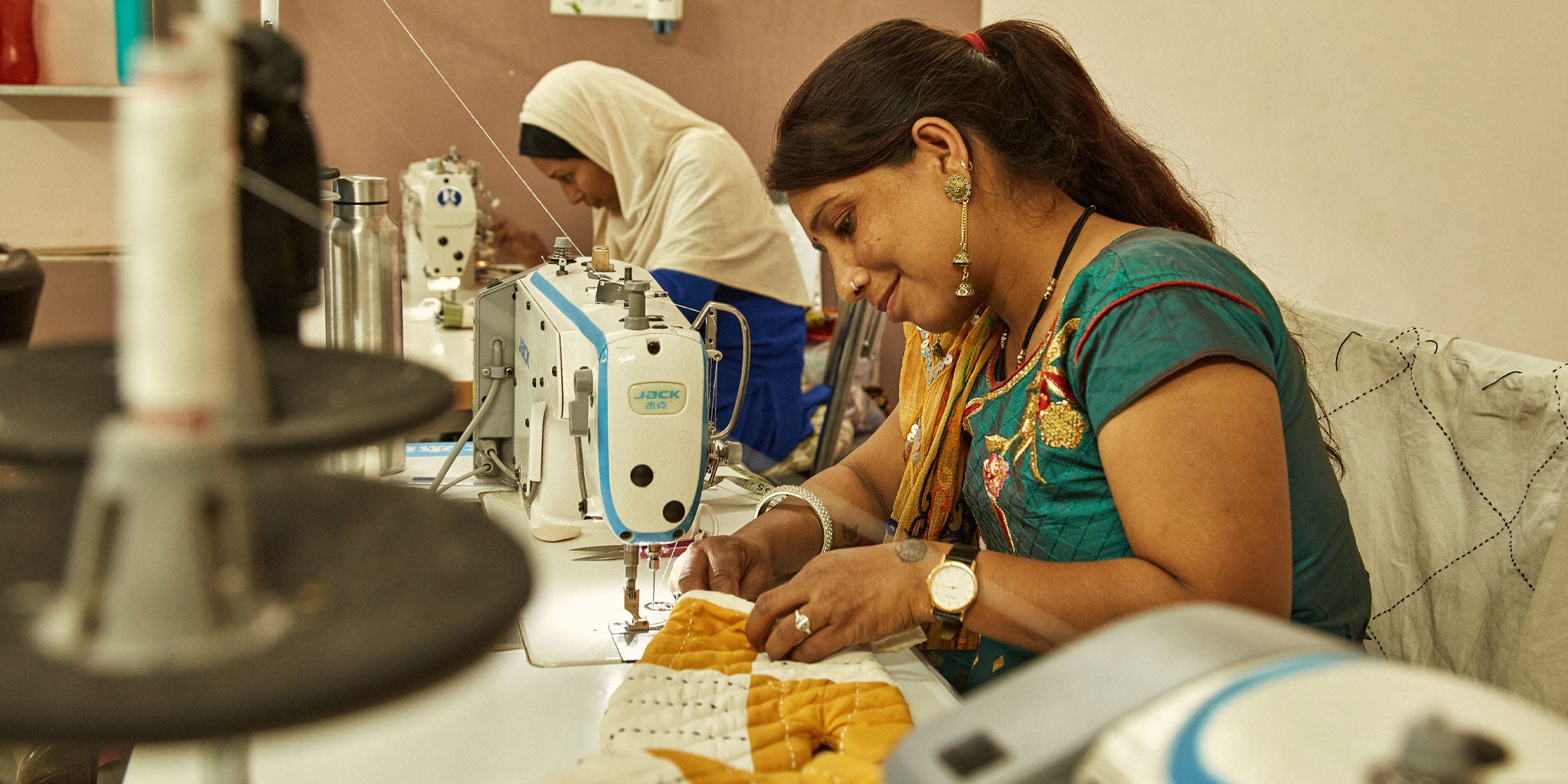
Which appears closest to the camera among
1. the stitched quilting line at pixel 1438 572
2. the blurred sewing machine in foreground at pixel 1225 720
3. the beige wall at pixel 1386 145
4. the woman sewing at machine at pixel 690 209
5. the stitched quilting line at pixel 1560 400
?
the blurred sewing machine in foreground at pixel 1225 720

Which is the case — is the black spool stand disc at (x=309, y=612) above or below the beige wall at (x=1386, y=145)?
below

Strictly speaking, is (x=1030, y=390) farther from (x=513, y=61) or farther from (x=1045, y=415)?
(x=513, y=61)

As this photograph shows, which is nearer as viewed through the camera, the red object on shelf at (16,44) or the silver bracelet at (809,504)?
the silver bracelet at (809,504)

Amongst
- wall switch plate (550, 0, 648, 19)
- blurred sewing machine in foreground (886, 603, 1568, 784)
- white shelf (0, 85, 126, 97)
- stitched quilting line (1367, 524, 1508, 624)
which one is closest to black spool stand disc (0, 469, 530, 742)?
blurred sewing machine in foreground (886, 603, 1568, 784)

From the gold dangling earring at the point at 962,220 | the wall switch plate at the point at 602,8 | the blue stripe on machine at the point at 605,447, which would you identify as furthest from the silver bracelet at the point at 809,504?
the wall switch plate at the point at 602,8

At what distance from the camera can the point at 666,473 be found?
4.20ft

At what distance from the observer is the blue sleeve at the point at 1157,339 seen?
1.10 m

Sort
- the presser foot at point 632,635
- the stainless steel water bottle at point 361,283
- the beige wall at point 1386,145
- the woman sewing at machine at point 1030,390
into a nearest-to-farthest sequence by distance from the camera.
A: the woman sewing at machine at point 1030,390 → the presser foot at point 632,635 → the stainless steel water bottle at point 361,283 → the beige wall at point 1386,145

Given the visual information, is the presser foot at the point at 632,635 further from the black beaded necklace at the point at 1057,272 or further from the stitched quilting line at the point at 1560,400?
the stitched quilting line at the point at 1560,400

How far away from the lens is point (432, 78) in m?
3.54

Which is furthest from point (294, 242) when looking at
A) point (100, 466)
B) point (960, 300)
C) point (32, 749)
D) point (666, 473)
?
point (32, 749)

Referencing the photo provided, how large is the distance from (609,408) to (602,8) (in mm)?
2720

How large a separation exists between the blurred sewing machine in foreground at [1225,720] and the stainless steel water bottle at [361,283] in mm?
1280

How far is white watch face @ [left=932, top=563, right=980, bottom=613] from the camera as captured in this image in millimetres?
1153
